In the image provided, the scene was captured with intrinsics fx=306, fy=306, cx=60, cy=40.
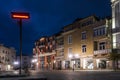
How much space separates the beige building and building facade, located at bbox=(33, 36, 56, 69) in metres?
15.9

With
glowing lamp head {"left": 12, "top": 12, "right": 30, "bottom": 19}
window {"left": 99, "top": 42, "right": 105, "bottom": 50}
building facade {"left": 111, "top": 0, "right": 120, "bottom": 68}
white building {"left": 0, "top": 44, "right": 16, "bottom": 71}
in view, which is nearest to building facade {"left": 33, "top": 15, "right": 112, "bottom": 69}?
window {"left": 99, "top": 42, "right": 105, "bottom": 50}

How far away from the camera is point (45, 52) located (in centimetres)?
11712

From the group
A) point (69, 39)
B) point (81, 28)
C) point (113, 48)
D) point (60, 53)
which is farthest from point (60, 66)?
point (113, 48)

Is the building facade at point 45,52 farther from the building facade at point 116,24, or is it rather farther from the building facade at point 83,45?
the building facade at point 116,24

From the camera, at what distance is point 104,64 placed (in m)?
Answer: 70.4

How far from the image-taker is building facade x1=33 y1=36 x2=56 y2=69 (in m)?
108

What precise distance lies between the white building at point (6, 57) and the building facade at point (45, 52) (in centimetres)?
1096

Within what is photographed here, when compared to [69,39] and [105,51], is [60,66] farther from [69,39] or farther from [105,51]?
[105,51]

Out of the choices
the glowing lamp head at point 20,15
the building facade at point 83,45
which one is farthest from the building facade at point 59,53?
the glowing lamp head at point 20,15

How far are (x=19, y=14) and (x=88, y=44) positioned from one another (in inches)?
1873

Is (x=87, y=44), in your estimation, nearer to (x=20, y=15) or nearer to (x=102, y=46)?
(x=102, y=46)

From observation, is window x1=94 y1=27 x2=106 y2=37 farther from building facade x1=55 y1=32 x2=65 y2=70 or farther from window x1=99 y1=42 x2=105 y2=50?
building facade x1=55 y1=32 x2=65 y2=70

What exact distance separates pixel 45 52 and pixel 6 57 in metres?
17.5

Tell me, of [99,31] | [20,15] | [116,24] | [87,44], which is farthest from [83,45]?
[20,15]
